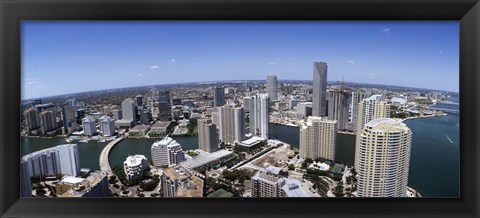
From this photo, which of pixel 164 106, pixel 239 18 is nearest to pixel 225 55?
pixel 164 106

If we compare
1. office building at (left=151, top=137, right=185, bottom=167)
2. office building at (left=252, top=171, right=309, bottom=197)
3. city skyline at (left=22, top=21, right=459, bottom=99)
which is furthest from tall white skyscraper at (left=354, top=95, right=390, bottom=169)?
office building at (left=151, top=137, right=185, bottom=167)

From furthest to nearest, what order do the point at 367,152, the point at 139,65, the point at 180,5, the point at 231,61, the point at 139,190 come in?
the point at 231,61 < the point at 139,65 < the point at 367,152 < the point at 139,190 < the point at 180,5

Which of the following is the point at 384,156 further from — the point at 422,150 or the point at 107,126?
the point at 107,126

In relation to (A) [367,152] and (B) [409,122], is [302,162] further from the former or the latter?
(B) [409,122]

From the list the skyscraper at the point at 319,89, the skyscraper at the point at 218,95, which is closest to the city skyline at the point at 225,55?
the skyscraper at the point at 319,89

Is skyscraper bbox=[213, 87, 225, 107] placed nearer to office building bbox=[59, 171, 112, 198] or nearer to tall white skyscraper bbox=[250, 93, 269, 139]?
tall white skyscraper bbox=[250, 93, 269, 139]

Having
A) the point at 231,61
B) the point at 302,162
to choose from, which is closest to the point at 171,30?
the point at 231,61

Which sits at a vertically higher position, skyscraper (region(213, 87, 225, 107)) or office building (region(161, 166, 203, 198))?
skyscraper (region(213, 87, 225, 107))
